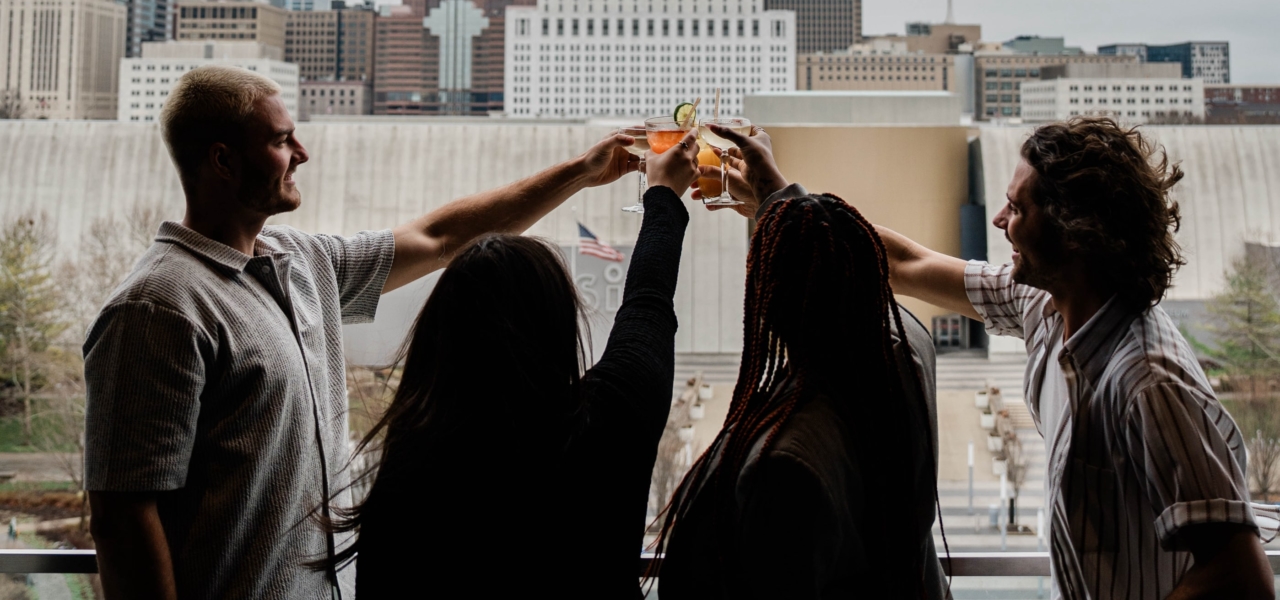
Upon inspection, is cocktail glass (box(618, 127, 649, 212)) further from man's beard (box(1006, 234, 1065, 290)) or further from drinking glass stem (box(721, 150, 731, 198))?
man's beard (box(1006, 234, 1065, 290))

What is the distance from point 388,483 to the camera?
710 mm

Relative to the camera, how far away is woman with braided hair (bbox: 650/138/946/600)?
67 cm

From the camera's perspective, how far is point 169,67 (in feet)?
89.0

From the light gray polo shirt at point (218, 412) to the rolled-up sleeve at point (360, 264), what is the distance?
0.40 feet

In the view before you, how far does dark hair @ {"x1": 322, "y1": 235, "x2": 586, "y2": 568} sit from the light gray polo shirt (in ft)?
0.71

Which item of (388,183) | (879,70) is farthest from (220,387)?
(879,70)

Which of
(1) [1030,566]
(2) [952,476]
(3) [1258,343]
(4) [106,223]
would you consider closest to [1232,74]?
(3) [1258,343]

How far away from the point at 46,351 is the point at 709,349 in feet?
34.2

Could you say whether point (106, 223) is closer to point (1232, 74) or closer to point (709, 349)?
point (709, 349)

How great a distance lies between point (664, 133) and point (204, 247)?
0.51 metres

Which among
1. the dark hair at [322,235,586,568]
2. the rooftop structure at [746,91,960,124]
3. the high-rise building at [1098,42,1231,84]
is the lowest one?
the dark hair at [322,235,586,568]

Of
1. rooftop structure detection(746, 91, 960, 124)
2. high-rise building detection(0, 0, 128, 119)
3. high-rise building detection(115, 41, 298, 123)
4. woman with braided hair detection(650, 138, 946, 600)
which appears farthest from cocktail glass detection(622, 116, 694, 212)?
high-rise building detection(0, 0, 128, 119)

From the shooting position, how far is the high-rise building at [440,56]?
35188 millimetres

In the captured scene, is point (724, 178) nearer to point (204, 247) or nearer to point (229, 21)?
point (204, 247)
